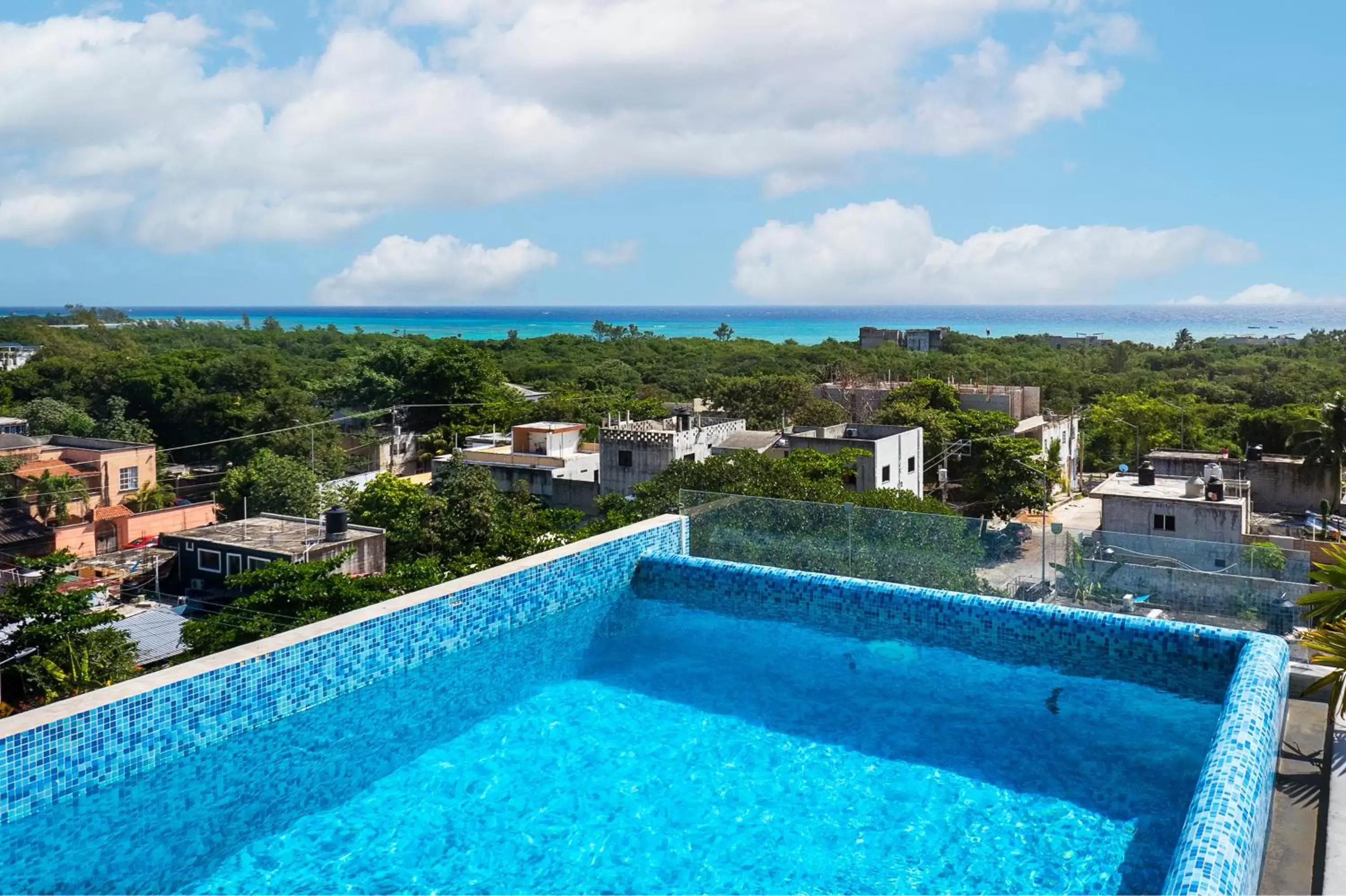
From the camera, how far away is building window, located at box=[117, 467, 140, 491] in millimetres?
31391

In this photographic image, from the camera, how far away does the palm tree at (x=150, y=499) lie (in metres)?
31.0

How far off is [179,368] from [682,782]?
171 ft

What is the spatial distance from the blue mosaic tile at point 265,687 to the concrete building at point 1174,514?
14619 millimetres

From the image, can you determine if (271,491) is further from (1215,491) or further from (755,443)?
(1215,491)

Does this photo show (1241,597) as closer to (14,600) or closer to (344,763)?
(344,763)

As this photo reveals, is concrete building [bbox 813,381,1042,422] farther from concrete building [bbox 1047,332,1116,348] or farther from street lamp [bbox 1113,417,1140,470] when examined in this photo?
concrete building [bbox 1047,332,1116,348]

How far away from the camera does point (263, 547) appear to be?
20266mm

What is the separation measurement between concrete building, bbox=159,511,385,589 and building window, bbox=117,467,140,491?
10587mm

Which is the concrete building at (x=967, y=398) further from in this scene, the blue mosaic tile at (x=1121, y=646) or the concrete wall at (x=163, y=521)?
the blue mosaic tile at (x=1121, y=646)

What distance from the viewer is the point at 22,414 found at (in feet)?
149

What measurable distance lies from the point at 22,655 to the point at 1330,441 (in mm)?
32277

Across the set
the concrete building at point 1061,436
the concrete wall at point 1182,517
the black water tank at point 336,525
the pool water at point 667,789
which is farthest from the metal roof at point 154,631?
the concrete building at point 1061,436

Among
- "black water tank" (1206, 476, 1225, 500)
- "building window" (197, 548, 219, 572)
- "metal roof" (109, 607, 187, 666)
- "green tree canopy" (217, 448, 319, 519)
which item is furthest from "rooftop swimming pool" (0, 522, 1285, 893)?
"green tree canopy" (217, 448, 319, 519)

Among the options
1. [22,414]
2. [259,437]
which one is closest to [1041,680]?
[259,437]
